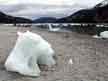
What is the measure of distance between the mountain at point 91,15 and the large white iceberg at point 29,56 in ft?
15.6

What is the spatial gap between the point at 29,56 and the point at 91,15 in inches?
243

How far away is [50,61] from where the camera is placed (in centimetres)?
521

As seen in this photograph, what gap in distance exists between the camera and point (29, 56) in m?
4.78

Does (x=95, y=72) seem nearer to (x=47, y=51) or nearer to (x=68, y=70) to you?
(x=68, y=70)

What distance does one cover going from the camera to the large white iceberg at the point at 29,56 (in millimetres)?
4504

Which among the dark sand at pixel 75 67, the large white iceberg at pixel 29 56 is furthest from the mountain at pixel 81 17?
the large white iceberg at pixel 29 56

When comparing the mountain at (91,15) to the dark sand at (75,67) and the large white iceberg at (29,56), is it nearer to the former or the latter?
the dark sand at (75,67)

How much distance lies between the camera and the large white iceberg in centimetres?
450

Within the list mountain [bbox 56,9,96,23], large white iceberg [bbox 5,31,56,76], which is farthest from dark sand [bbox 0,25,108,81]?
mountain [bbox 56,9,96,23]

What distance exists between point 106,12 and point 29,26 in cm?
336

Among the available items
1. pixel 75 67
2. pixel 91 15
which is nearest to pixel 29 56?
pixel 75 67

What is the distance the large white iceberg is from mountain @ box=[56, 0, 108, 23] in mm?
4765

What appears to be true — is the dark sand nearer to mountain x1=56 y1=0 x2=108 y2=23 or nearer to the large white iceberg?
the large white iceberg

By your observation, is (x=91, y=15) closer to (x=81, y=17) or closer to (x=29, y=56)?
(x=81, y=17)
